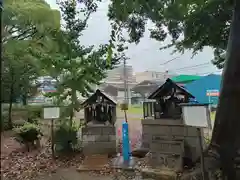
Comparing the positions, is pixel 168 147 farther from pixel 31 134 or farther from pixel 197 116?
pixel 31 134

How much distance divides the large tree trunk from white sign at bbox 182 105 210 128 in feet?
1.56

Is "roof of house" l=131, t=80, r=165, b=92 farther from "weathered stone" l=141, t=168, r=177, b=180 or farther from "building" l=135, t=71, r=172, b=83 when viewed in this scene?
"weathered stone" l=141, t=168, r=177, b=180

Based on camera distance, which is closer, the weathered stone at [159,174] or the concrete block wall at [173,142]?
the weathered stone at [159,174]

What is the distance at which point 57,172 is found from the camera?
12.7 ft

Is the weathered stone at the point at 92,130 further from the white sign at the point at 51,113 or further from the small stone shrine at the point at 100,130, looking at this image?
the white sign at the point at 51,113

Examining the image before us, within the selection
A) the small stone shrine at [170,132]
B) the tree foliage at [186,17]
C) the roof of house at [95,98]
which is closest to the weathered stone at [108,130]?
the roof of house at [95,98]

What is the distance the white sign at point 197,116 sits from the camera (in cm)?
241

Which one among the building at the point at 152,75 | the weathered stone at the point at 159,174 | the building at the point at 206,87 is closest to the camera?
the weathered stone at the point at 159,174

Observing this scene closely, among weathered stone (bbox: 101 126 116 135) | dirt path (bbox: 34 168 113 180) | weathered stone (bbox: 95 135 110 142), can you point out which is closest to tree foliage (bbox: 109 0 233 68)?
weathered stone (bbox: 101 126 116 135)

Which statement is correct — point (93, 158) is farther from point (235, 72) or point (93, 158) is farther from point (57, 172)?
point (235, 72)

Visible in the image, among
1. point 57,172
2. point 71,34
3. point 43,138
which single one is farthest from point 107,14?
point 43,138

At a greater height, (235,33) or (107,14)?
(107,14)

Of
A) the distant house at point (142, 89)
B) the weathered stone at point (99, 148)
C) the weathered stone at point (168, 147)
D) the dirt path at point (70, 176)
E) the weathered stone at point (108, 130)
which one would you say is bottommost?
the dirt path at point (70, 176)

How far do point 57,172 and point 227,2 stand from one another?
3.67 metres
